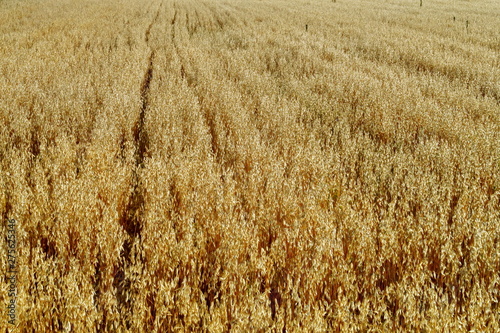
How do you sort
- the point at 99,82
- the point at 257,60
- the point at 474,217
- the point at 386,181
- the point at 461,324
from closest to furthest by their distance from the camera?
the point at 461,324
the point at 474,217
the point at 386,181
the point at 99,82
the point at 257,60

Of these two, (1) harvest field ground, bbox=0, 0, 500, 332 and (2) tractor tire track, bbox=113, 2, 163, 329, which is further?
(2) tractor tire track, bbox=113, 2, 163, 329

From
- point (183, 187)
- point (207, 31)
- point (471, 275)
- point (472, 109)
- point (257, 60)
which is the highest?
point (207, 31)

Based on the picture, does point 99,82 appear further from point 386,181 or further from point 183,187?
point 386,181

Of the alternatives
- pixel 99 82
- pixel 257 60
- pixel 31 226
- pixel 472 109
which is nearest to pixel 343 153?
pixel 472 109

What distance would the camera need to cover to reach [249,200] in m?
3.09

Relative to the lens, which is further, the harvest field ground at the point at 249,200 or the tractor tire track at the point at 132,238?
the tractor tire track at the point at 132,238

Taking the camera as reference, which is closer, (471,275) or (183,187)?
(471,275)

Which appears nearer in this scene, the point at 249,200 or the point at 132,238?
the point at 132,238

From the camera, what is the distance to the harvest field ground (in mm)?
1972

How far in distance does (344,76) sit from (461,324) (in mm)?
6081

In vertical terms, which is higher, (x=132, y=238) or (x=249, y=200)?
(x=249, y=200)

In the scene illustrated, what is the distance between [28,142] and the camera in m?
4.12

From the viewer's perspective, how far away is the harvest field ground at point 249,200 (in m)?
1.97

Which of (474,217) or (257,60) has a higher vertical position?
(257,60)
